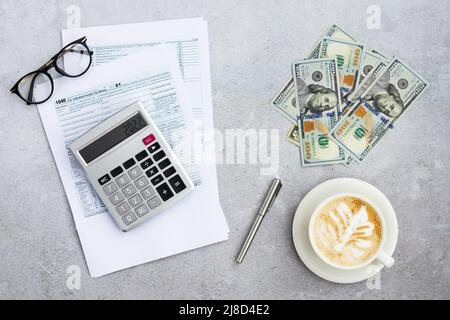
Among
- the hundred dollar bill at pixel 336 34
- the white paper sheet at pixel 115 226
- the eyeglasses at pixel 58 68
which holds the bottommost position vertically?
the white paper sheet at pixel 115 226

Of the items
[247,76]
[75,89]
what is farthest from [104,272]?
[247,76]

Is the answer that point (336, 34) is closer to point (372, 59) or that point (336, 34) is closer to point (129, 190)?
point (372, 59)

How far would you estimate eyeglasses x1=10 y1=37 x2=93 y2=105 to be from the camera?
2.72ft

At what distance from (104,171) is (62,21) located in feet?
0.97

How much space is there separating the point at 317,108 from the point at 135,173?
356 mm

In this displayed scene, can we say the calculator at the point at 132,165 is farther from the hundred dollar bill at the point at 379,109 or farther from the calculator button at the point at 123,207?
the hundred dollar bill at the point at 379,109

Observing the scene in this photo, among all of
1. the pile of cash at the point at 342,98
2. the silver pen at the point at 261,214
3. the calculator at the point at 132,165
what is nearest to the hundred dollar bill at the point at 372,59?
the pile of cash at the point at 342,98

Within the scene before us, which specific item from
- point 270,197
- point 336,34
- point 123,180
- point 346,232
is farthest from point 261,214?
point 336,34

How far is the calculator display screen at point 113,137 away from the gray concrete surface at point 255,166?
9 centimetres

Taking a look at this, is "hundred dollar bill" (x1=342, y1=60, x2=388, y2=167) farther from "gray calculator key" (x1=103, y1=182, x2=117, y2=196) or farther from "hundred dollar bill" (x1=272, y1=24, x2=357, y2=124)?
"gray calculator key" (x1=103, y1=182, x2=117, y2=196)

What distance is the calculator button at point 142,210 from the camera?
0.81 metres

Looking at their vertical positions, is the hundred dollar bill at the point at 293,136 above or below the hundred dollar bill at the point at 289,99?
below
